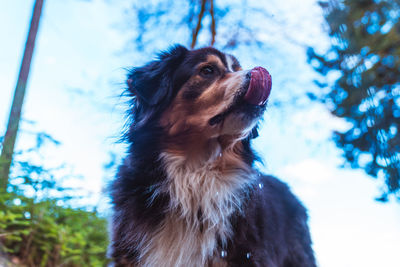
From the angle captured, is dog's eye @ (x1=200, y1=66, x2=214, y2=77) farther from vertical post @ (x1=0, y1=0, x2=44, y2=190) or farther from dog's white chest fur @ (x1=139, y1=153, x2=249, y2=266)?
vertical post @ (x1=0, y1=0, x2=44, y2=190)

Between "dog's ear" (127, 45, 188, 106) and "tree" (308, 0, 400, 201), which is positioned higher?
"dog's ear" (127, 45, 188, 106)

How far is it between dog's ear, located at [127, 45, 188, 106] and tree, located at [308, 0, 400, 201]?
172cm

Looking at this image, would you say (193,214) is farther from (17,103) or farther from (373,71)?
(17,103)

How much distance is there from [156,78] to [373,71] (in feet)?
6.29

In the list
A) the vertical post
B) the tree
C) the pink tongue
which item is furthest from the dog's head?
the vertical post

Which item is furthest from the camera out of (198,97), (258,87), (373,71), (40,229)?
(40,229)

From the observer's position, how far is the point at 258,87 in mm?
2258

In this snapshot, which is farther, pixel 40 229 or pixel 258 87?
pixel 40 229

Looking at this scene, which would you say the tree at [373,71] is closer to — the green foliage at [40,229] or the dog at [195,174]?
the dog at [195,174]

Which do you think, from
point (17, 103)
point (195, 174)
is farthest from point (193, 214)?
point (17, 103)

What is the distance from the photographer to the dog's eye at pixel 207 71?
2605mm

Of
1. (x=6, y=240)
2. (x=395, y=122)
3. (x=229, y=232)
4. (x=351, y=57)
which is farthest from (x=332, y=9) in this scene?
(x=6, y=240)

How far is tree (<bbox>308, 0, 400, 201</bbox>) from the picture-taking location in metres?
0.88

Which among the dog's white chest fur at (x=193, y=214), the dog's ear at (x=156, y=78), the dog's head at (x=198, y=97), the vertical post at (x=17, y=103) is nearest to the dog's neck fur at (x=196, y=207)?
the dog's white chest fur at (x=193, y=214)
